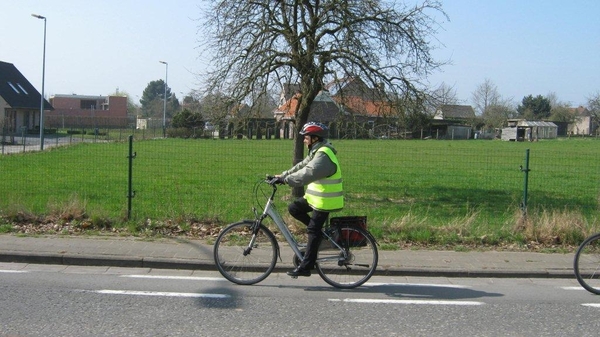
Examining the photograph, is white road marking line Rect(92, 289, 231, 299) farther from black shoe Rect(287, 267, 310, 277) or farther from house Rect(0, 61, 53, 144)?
house Rect(0, 61, 53, 144)

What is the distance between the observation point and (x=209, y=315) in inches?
230

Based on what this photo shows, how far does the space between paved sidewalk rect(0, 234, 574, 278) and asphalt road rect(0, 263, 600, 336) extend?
17 centimetres

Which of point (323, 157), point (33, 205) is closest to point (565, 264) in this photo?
point (323, 157)

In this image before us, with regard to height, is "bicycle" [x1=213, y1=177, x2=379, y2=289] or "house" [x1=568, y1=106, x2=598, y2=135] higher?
"house" [x1=568, y1=106, x2=598, y2=135]

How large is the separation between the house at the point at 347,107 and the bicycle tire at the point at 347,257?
7.03m

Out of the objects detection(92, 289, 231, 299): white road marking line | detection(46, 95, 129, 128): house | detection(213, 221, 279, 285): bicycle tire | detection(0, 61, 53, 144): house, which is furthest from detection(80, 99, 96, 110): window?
detection(92, 289, 231, 299): white road marking line

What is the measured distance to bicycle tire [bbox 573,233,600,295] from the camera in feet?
23.1

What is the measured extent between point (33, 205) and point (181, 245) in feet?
13.6

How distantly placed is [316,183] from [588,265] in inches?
136

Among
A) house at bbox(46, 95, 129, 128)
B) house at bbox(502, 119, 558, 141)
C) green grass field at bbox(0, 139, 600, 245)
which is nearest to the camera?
green grass field at bbox(0, 139, 600, 245)

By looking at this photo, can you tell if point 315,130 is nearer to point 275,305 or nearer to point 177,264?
point 275,305

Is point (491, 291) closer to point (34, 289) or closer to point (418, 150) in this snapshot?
point (34, 289)

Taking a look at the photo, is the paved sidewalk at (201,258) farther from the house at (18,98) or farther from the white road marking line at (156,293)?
the house at (18,98)

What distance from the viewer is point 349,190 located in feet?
53.4
